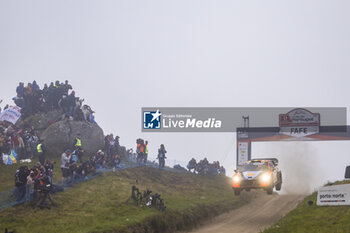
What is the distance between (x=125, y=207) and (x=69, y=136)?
1098 centimetres

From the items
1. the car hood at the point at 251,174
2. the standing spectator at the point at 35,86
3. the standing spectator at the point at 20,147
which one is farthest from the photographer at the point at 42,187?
the standing spectator at the point at 35,86

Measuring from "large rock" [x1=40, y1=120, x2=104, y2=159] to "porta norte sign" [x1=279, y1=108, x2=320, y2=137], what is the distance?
61.1ft

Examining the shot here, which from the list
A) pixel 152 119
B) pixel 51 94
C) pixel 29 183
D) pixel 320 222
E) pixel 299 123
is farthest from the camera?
pixel 51 94

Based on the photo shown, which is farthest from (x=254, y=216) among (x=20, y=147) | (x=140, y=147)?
(x=20, y=147)

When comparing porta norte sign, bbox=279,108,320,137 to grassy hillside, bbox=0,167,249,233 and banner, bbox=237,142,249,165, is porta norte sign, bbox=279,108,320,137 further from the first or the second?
grassy hillside, bbox=0,167,249,233

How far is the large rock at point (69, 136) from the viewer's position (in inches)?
1273

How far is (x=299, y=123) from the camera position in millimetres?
20797

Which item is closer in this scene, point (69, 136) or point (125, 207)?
point (125, 207)

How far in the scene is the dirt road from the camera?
26203mm

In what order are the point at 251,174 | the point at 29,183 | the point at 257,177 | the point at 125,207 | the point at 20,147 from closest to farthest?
the point at 257,177, the point at 251,174, the point at 29,183, the point at 125,207, the point at 20,147

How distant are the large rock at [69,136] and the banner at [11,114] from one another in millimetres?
2833

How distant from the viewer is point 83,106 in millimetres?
35969

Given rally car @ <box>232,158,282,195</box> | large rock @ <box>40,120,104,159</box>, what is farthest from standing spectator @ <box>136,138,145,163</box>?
rally car @ <box>232,158,282,195</box>

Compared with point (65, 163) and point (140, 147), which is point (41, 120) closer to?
point (140, 147)
